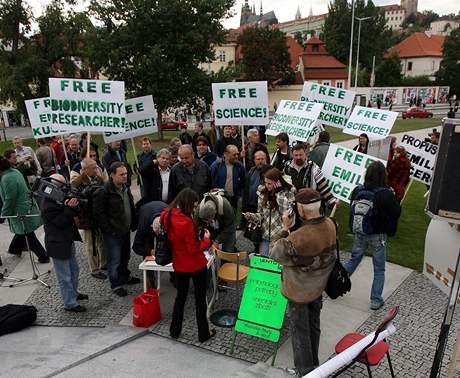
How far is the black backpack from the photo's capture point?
505cm

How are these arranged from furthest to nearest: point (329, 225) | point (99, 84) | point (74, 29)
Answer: point (74, 29) < point (99, 84) < point (329, 225)

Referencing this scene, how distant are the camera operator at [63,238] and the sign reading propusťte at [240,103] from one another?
417 centimetres

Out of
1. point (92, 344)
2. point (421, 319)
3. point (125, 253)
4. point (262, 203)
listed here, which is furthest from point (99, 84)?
point (421, 319)

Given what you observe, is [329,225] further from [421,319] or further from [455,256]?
[421,319]

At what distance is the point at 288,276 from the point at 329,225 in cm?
63

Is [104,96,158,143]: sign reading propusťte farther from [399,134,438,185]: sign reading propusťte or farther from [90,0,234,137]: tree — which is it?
[90,0,234,137]: tree

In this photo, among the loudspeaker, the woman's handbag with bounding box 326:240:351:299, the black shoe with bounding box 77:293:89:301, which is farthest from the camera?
the black shoe with bounding box 77:293:89:301

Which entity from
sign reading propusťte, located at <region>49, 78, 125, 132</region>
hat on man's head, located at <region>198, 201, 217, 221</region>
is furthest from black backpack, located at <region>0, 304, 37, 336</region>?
sign reading propusťte, located at <region>49, 78, 125, 132</region>

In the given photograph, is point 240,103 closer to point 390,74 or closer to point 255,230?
point 255,230

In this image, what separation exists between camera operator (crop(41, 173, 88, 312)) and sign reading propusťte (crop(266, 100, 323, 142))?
4.79 meters

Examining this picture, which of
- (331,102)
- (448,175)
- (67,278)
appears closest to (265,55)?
(331,102)

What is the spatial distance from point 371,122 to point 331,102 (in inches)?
40.9

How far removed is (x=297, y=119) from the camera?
839cm

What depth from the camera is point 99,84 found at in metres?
7.57
